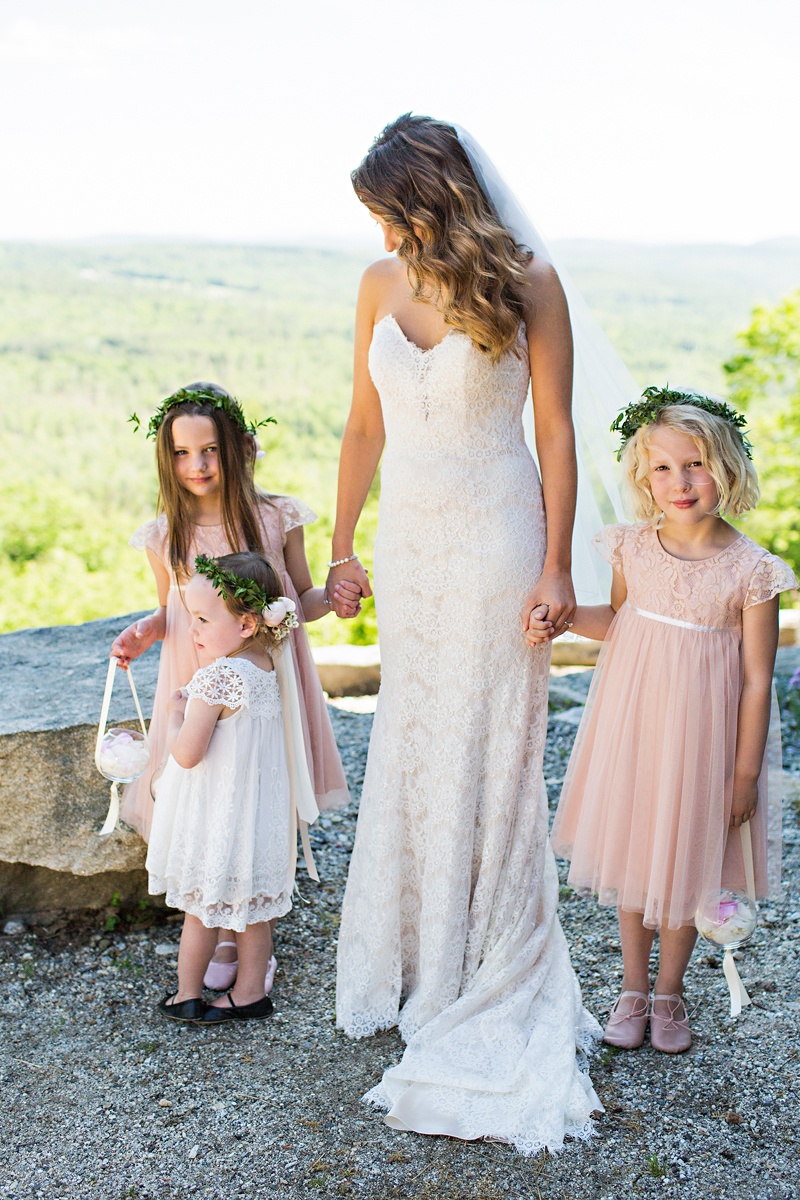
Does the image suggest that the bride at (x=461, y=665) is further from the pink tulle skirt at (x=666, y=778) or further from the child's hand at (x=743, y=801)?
the child's hand at (x=743, y=801)

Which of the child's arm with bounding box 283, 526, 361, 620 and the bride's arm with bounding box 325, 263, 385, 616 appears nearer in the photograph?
the bride's arm with bounding box 325, 263, 385, 616

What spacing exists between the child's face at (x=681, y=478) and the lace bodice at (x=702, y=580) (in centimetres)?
12

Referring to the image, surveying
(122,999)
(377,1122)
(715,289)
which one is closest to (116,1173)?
(377,1122)

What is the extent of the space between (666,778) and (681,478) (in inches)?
31.8

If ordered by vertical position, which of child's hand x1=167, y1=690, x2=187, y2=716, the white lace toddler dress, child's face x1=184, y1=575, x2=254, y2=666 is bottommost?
the white lace toddler dress

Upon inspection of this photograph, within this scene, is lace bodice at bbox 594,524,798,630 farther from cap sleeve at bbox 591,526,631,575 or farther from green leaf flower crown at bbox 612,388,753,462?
green leaf flower crown at bbox 612,388,753,462

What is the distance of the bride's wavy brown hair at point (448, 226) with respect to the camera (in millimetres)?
2701

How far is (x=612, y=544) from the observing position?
9.91ft

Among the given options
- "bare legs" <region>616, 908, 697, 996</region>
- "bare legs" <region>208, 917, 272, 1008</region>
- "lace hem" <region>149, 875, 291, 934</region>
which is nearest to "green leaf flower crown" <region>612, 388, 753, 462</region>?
"bare legs" <region>616, 908, 697, 996</region>

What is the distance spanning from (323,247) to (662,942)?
Result: 40162 mm

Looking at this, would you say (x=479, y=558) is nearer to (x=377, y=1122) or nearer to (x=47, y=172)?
(x=377, y=1122)

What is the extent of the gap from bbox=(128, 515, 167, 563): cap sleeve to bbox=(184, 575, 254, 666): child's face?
402mm

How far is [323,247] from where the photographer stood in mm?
40312

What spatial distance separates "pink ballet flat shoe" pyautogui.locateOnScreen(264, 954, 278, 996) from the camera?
3346 mm
